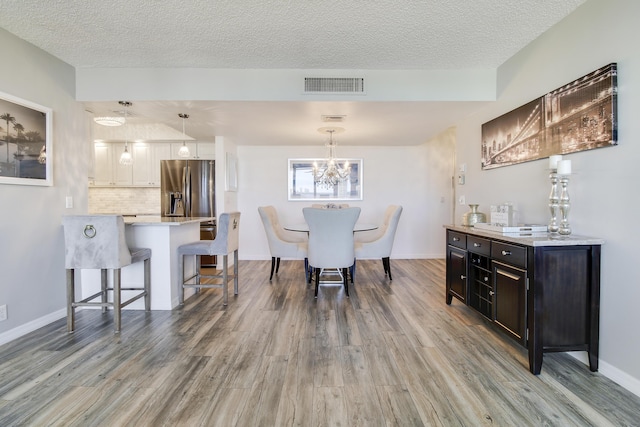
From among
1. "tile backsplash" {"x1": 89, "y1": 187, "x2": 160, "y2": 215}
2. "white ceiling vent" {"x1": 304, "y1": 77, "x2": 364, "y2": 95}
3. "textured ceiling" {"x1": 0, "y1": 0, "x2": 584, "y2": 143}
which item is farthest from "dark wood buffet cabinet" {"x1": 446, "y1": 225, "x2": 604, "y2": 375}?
"tile backsplash" {"x1": 89, "y1": 187, "x2": 160, "y2": 215}

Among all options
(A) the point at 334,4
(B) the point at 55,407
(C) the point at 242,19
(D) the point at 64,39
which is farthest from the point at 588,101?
(D) the point at 64,39

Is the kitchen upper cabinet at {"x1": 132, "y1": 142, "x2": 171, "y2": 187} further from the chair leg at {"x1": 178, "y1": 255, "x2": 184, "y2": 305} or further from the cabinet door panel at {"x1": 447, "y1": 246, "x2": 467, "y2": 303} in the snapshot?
the cabinet door panel at {"x1": 447, "y1": 246, "x2": 467, "y2": 303}

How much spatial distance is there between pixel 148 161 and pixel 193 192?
1.16 meters

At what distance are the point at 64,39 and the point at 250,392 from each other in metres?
3.10

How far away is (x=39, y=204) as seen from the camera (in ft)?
8.32

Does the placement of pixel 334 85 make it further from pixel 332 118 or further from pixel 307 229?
pixel 307 229

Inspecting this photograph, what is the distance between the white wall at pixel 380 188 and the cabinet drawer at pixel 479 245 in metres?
3.05

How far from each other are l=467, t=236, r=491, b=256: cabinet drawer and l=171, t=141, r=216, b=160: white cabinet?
14.1ft

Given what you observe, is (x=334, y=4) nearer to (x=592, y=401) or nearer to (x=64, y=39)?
(x=64, y=39)

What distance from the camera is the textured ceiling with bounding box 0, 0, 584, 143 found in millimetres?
1997

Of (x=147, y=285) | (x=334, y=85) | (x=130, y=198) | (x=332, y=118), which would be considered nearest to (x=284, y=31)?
(x=334, y=85)

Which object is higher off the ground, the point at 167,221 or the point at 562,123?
the point at 562,123

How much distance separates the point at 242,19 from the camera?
2.13 meters

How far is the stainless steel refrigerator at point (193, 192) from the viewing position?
187 inches
